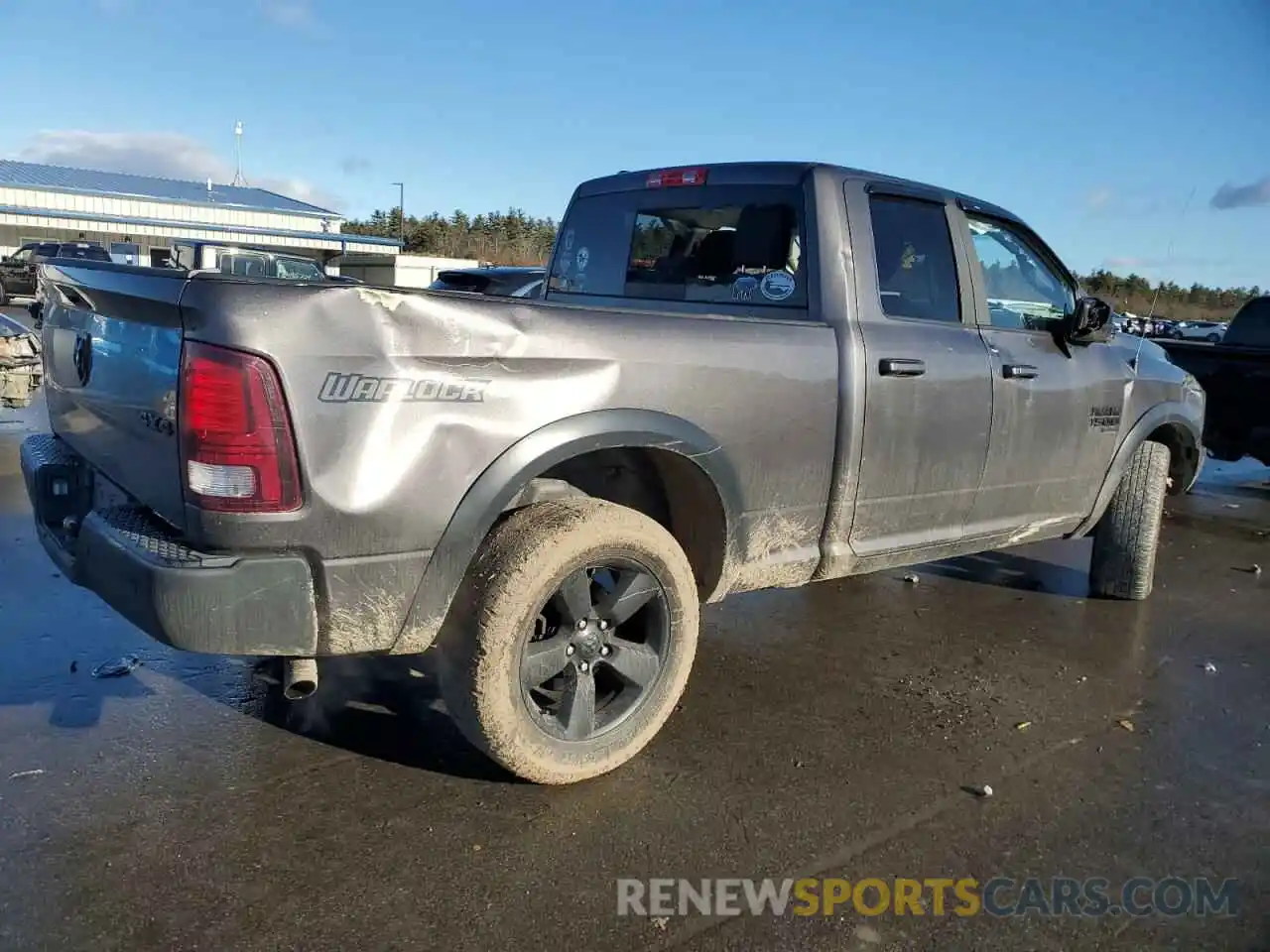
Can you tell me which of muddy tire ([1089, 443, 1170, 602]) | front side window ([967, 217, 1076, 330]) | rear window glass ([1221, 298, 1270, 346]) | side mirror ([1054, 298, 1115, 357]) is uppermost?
rear window glass ([1221, 298, 1270, 346])

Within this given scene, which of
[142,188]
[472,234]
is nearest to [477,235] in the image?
[472,234]

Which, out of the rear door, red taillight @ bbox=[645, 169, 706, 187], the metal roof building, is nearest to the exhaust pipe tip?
the rear door

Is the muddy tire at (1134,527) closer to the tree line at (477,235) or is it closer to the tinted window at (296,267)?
the tinted window at (296,267)

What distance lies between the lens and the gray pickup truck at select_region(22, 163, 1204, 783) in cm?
247

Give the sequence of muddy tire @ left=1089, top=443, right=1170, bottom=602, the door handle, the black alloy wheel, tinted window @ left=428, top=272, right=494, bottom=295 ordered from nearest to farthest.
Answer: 1. the black alloy wheel
2. the door handle
3. muddy tire @ left=1089, top=443, right=1170, bottom=602
4. tinted window @ left=428, top=272, right=494, bottom=295

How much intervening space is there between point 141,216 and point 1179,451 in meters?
45.4

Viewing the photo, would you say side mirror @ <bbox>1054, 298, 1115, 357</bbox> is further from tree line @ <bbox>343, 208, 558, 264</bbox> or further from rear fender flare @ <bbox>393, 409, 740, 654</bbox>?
tree line @ <bbox>343, 208, 558, 264</bbox>

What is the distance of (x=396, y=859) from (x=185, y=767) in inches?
34.6

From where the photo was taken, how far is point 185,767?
Result: 123 inches

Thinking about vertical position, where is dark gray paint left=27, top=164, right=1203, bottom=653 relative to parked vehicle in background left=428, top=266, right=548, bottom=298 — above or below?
below

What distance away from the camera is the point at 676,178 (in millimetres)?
4480

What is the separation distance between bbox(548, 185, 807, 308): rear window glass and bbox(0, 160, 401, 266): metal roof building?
1322 inches

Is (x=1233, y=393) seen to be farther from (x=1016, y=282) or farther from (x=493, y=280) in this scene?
(x=493, y=280)

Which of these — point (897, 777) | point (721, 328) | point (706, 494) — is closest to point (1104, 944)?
point (897, 777)
